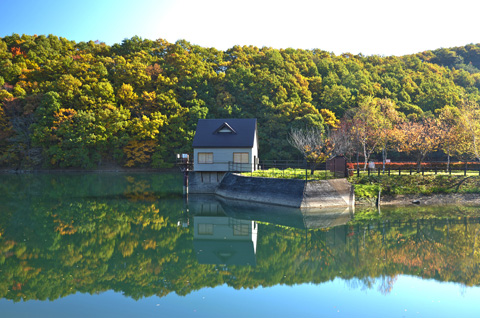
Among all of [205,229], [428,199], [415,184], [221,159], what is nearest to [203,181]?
[221,159]

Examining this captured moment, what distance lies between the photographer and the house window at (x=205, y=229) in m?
23.1

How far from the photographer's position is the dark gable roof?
37531 mm

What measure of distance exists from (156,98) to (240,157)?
115 ft

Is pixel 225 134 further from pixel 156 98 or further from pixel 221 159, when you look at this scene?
pixel 156 98

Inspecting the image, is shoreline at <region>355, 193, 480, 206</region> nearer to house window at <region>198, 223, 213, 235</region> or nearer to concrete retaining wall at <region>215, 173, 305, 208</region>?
concrete retaining wall at <region>215, 173, 305, 208</region>

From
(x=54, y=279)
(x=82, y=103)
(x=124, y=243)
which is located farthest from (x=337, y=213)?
(x=82, y=103)

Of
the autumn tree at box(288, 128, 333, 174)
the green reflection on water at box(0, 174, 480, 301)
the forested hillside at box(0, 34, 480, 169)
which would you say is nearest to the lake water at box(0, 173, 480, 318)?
the green reflection on water at box(0, 174, 480, 301)

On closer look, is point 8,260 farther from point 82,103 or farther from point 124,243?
point 82,103

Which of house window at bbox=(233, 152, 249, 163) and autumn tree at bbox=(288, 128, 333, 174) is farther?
autumn tree at bbox=(288, 128, 333, 174)

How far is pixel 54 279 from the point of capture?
14.0m

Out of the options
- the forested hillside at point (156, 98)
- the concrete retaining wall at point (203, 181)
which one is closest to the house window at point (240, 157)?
the concrete retaining wall at point (203, 181)

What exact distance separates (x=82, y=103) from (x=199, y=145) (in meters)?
36.2

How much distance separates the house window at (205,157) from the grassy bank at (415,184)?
14.0 meters

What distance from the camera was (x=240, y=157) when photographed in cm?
3756
